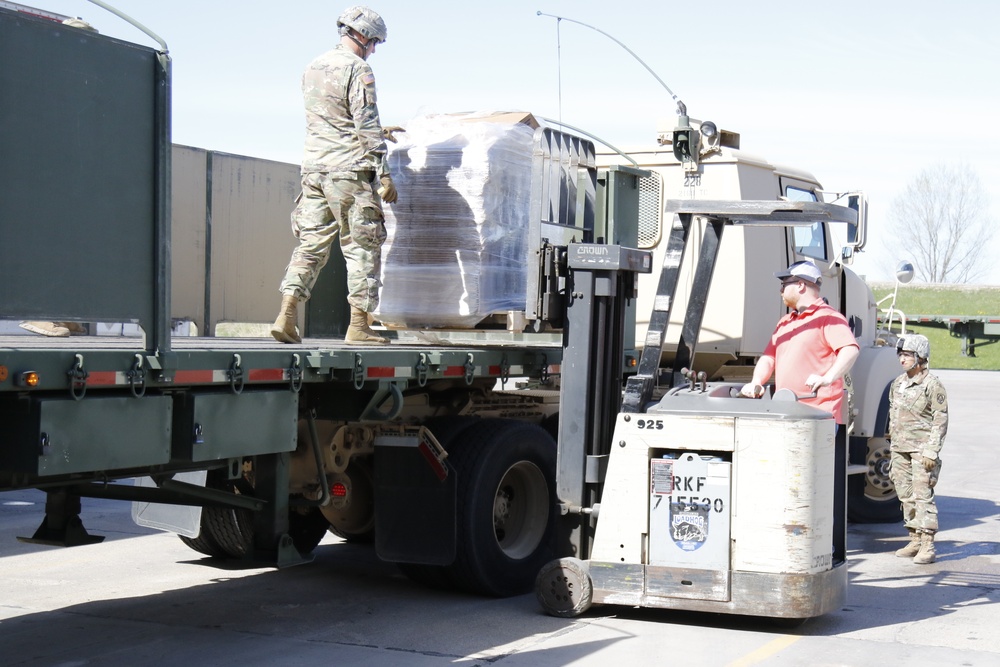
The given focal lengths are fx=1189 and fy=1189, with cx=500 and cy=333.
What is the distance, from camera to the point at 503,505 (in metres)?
7.78

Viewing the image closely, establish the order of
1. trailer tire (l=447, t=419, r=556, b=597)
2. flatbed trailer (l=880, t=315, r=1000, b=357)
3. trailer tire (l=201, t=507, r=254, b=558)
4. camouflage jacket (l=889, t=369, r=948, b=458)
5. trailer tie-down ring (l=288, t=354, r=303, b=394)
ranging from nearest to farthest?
trailer tie-down ring (l=288, t=354, r=303, b=394) → trailer tire (l=447, t=419, r=556, b=597) → trailer tire (l=201, t=507, r=254, b=558) → camouflage jacket (l=889, t=369, r=948, b=458) → flatbed trailer (l=880, t=315, r=1000, b=357)

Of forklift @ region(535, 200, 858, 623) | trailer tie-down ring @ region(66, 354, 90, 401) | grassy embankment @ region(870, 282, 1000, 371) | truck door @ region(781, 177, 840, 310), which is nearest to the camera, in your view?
trailer tie-down ring @ region(66, 354, 90, 401)

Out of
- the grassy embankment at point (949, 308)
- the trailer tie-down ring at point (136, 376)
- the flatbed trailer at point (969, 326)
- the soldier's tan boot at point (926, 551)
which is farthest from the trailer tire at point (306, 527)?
the grassy embankment at point (949, 308)

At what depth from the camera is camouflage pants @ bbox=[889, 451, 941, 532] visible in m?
9.25

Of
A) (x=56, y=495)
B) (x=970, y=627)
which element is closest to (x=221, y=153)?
(x=56, y=495)

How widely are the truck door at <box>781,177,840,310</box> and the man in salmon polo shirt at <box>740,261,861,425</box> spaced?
244cm

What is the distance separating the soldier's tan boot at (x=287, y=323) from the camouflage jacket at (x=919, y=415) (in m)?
5.05

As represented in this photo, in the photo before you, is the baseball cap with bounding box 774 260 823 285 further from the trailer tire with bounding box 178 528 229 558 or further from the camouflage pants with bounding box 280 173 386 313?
the trailer tire with bounding box 178 528 229 558

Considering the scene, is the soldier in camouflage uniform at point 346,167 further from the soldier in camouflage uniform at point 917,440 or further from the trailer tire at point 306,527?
the soldier in camouflage uniform at point 917,440

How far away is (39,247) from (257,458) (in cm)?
218

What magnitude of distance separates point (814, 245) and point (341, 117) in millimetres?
4666

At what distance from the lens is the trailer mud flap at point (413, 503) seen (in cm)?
710

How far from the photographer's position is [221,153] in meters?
8.06

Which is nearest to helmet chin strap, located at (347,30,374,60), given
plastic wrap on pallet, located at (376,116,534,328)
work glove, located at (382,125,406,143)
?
work glove, located at (382,125,406,143)
